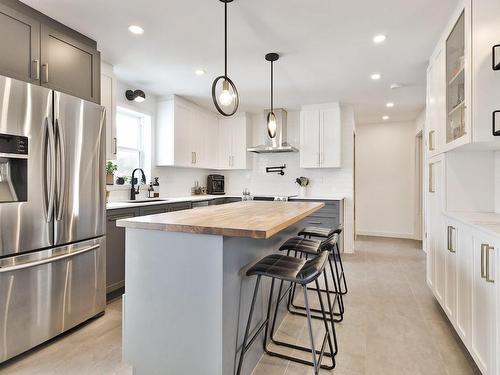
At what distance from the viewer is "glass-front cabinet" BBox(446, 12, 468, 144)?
6.88 feet

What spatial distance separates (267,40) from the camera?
2768mm

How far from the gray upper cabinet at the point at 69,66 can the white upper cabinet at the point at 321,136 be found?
3.41 meters

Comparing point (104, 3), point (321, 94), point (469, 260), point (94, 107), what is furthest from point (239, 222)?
point (321, 94)

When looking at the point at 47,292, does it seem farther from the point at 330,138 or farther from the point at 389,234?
the point at 389,234

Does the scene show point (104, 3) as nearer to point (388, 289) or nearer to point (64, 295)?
point (64, 295)

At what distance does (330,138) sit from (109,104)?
3.44 metres

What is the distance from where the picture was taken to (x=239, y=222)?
1658mm

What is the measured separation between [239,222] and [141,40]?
2.19 metres

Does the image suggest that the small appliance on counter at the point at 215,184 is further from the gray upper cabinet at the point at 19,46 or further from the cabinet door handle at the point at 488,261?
the cabinet door handle at the point at 488,261

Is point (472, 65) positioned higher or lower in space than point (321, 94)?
lower

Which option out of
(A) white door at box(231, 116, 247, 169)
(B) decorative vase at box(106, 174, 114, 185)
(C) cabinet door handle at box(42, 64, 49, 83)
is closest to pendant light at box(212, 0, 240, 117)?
(C) cabinet door handle at box(42, 64, 49, 83)

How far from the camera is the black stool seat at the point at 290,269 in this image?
1587mm

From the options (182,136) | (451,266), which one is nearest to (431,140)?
(451,266)

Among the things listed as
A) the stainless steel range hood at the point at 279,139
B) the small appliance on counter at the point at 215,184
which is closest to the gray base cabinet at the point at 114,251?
the small appliance on counter at the point at 215,184
